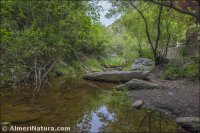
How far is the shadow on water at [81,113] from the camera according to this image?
21.8 ft

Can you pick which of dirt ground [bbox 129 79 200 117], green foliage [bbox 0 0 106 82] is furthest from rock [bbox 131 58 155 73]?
green foliage [bbox 0 0 106 82]

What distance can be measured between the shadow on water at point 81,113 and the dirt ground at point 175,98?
1.83ft

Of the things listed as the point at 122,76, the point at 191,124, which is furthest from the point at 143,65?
the point at 191,124

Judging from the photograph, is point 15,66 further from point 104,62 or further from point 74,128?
point 104,62

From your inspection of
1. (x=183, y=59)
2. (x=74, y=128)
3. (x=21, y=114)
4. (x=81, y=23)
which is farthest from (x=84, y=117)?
(x=183, y=59)

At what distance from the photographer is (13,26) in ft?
38.1

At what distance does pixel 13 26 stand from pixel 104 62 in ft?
53.6

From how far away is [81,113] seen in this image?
25.9 feet

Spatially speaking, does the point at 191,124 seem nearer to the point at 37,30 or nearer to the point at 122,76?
the point at 37,30

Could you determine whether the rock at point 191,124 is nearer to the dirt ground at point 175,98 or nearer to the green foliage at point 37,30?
the dirt ground at point 175,98

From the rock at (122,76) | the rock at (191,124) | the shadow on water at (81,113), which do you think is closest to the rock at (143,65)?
the rock at (122,76)

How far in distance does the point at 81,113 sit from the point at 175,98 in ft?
12.9

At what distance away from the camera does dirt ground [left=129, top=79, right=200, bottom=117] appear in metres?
7.87

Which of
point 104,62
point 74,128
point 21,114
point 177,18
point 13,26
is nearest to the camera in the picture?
point 74,128
